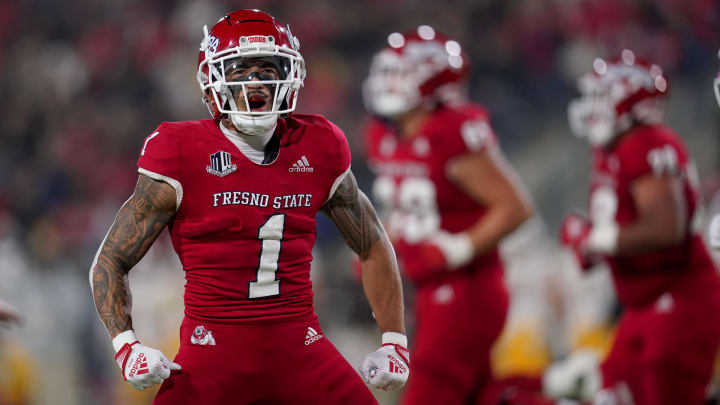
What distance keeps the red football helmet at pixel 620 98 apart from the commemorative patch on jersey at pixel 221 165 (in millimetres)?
2513

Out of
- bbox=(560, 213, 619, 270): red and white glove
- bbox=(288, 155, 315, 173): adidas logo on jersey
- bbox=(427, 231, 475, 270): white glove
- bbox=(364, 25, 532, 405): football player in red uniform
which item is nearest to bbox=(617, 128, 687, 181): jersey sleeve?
bbox=(560, 213, 619, 270): red and white glove

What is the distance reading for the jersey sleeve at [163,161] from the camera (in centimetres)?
315

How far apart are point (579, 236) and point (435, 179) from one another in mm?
729

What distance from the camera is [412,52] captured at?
5500 mm

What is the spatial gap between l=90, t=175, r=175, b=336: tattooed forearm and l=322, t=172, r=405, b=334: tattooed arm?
0.57m

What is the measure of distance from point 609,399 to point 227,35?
2.73 meters

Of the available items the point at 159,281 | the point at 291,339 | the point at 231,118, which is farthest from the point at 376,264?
the point at 159,281

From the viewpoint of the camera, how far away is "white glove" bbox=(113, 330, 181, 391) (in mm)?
3033

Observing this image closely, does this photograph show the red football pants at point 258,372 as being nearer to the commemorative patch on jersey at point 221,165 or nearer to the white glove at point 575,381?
the commemorative patch on jersey at point 221,165

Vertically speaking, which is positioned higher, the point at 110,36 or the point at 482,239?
the point at 110,36

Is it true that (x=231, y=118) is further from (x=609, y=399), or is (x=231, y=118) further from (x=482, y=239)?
(x=609, y=399)

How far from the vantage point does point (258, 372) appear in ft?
10.7

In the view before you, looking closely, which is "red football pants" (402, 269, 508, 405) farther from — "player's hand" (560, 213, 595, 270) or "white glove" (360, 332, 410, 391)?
"white glove" (360, 332, 410, 391)

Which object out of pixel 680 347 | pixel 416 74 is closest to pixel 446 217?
pixel 416 74
